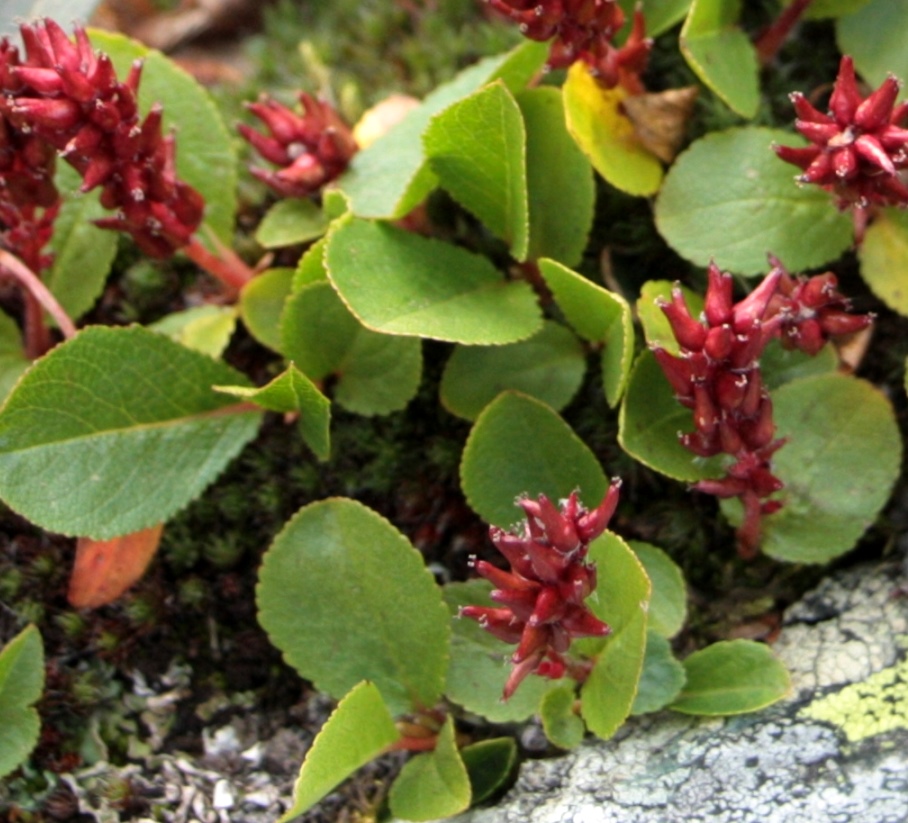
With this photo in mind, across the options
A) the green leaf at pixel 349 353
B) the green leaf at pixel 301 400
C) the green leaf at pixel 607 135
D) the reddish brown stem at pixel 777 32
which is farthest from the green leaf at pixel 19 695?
the reddish brown stem at pixel 777 32

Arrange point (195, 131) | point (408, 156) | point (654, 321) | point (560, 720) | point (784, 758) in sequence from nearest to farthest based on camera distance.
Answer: point (784, 758) → point (560, 720) → point (654, 321) → point (408, 156) → point (195, 131)

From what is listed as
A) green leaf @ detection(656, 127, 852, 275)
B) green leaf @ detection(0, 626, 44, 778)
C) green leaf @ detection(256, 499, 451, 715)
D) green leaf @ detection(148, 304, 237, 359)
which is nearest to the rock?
green leaf @ detection(256, 499, 451, 715)

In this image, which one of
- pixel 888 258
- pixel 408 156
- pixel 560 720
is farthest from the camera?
pixel 408 156

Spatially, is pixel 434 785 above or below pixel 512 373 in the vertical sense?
below

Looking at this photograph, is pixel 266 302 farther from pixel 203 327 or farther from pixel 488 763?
pixel 488 763

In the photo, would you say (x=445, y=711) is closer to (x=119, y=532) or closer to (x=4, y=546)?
(x=119, y=532)

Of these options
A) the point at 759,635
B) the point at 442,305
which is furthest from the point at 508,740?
the point at 442,305

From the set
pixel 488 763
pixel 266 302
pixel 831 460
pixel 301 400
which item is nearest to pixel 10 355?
pixel 266 302
